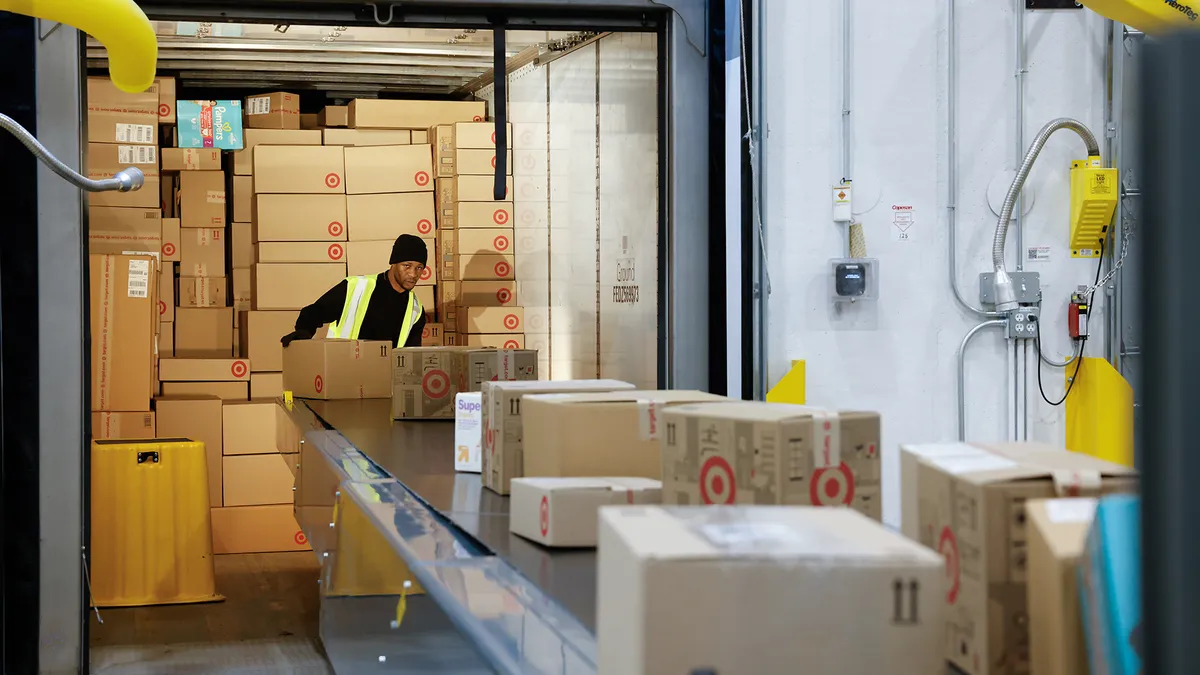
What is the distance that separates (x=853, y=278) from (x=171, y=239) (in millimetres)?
4649

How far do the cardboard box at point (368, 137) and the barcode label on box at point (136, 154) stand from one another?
1021mm

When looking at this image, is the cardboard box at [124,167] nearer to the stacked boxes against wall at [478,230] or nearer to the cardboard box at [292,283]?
the cardboard box at [292,283]

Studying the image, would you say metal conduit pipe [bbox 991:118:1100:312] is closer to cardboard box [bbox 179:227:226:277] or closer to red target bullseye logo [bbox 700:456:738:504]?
red target bullseye logo [bbox 700:456:738:504]

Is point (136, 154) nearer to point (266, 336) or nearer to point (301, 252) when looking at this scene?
point (301, 252)

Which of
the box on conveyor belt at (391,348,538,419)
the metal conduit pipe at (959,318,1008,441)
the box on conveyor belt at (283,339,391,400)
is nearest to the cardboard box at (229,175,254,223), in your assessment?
the box on conveyor belt at (283,339,391,400)

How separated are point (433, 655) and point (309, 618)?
3240 millimetres

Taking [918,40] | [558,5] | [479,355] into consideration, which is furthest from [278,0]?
[918,40]

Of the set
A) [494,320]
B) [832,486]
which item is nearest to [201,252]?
[494,320]

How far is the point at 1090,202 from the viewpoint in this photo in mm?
4184

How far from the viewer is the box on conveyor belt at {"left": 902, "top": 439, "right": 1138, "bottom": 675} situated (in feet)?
3.83

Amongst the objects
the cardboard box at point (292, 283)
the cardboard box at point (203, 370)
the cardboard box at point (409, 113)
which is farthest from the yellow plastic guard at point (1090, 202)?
the cardboard box at point (203, 370)

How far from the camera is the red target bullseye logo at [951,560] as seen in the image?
1.25m

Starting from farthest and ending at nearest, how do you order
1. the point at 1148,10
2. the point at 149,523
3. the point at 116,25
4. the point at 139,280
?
the point at 139,280
the point at 149,523
the point at 1148,10
the point at 116,25

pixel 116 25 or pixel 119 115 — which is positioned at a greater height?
pixel 119 115
